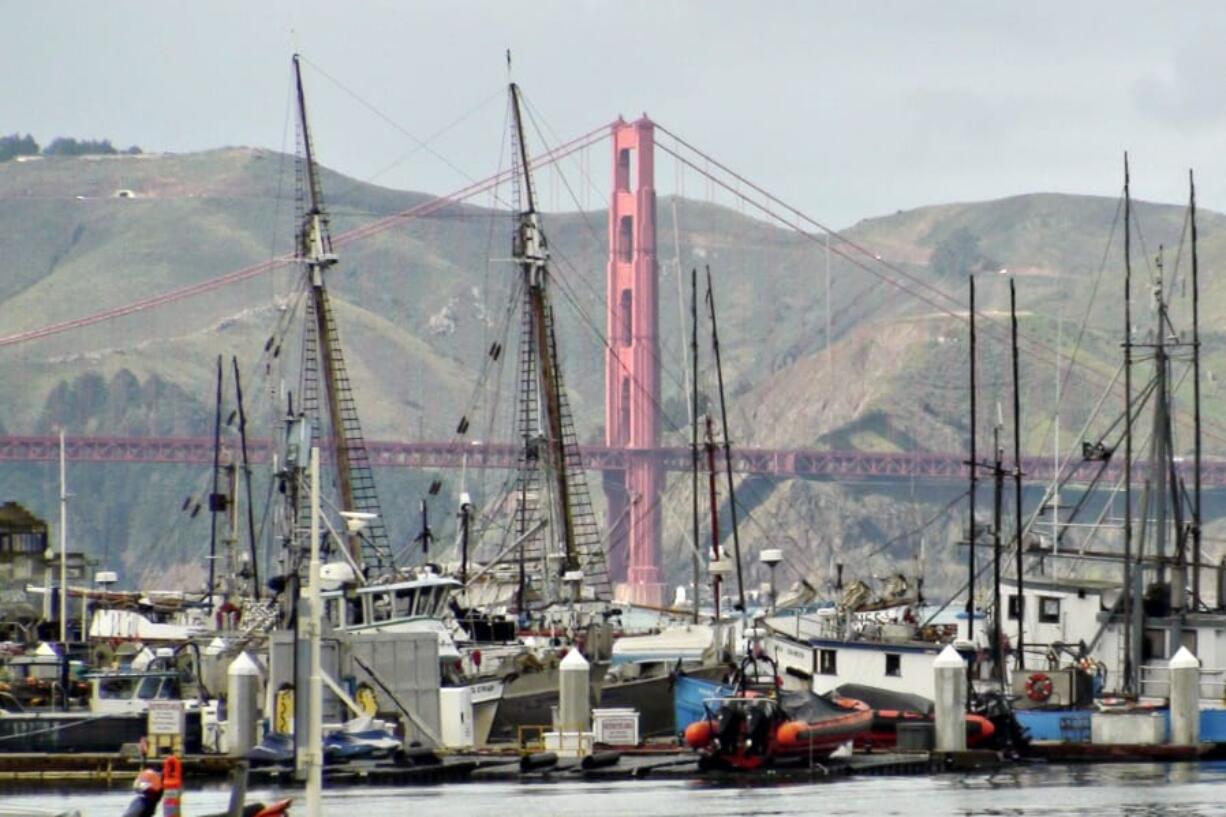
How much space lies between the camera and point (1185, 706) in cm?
6138

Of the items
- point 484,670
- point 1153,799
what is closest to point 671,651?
point 484,670

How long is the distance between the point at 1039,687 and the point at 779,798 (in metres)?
12.3

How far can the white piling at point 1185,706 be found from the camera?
198 ft

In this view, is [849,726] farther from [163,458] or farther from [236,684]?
[163,458]

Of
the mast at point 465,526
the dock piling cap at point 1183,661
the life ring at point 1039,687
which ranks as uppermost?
the mast at point 465,526

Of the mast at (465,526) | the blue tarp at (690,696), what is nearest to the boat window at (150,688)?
the blue tarp at (690,696)

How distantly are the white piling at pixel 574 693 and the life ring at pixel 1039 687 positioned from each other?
32.4 ft

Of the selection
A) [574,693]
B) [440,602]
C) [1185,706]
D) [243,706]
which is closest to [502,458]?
[440,602]

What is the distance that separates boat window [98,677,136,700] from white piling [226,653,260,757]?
19.7 feet

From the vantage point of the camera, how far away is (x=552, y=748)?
5903 cm

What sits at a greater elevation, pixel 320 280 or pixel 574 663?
pixel 320 280

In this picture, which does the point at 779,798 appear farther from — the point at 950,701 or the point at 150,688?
the point at 150,688

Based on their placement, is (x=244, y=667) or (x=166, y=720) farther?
(x=166, y=720)

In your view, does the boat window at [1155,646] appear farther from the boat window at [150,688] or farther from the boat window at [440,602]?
the boat window at [150,688]
